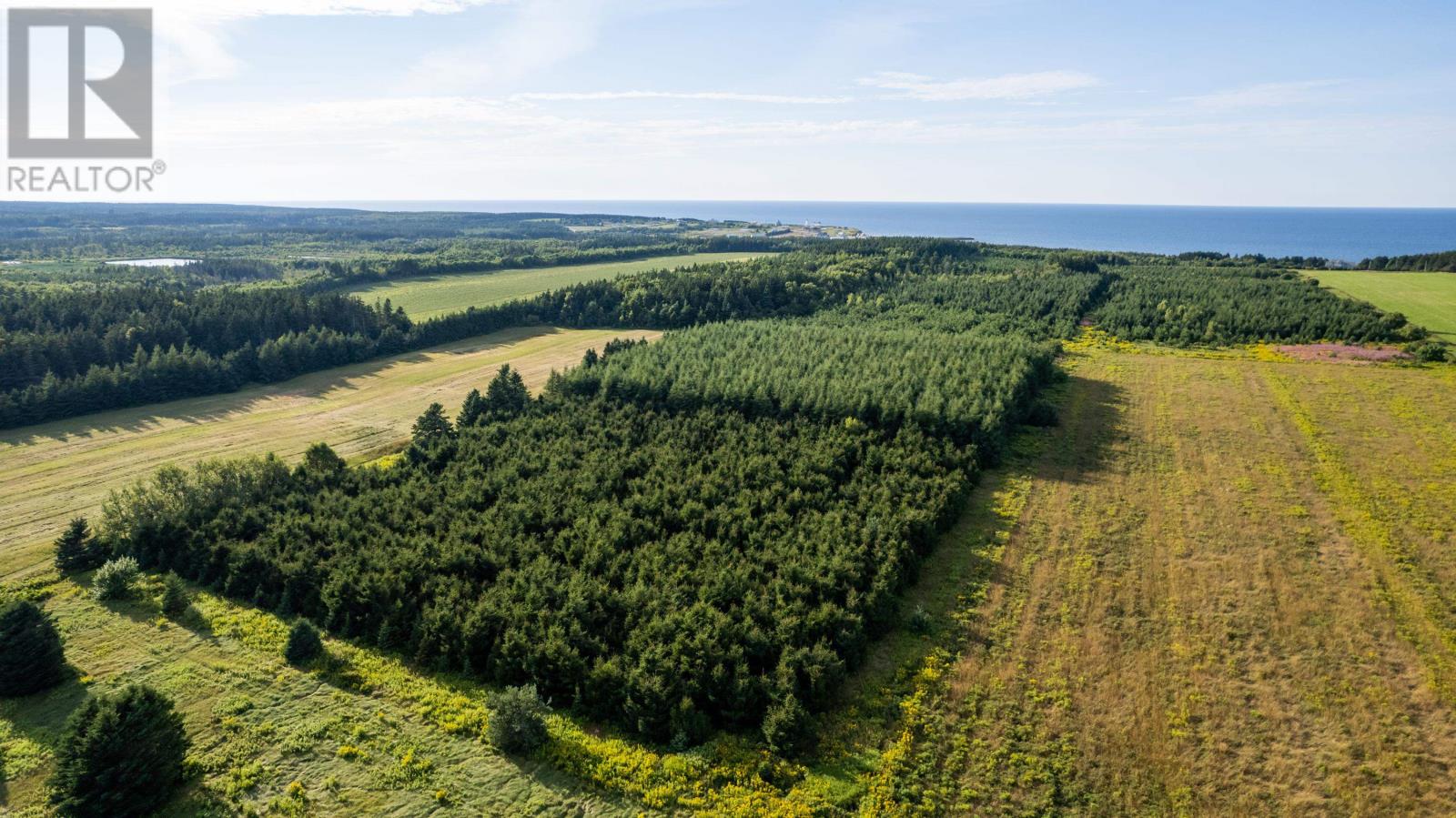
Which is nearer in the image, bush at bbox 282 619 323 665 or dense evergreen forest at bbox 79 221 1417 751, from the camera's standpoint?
dense evergreen forest at bbox 79 221 1417 751

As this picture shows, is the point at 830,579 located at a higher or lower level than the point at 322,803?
higher

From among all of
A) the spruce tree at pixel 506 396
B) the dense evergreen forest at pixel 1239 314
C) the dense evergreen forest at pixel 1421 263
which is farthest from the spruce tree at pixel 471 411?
the dense evergreen forest at pixel 1421 263

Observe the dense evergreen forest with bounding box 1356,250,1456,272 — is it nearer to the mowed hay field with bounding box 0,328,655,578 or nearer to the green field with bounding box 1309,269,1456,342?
the green field with bounding box 1309,269,1456,342

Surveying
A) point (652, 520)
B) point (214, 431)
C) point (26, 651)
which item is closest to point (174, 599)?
point (26, 651)

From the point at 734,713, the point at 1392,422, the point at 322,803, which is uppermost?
the point at 1392,422

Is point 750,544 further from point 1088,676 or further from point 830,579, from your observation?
point 1088,676

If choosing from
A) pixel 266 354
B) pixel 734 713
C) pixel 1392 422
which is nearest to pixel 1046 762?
pixel 734 713

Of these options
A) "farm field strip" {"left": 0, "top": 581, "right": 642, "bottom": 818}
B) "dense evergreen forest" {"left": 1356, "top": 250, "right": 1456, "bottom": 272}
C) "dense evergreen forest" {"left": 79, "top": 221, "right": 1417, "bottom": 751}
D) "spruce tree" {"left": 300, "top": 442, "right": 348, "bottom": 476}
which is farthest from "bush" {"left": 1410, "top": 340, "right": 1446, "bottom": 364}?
"spruce tree" {"left": 300, "top": 442, "right": 348, "bottom": 476}
